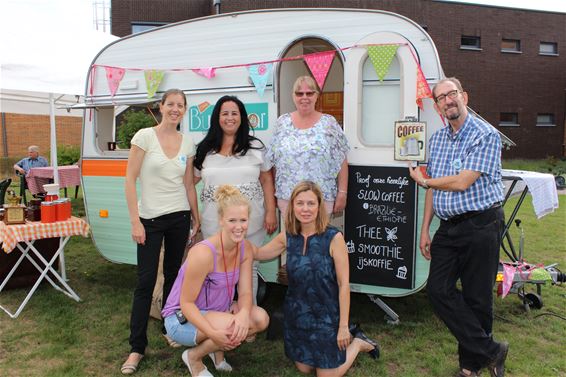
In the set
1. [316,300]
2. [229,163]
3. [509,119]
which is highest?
[509,119]

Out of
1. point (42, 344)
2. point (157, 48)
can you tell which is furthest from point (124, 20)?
point (42, 344)

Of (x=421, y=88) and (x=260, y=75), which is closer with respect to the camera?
(x=421, y=88)

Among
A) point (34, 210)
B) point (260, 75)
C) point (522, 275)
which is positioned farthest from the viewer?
point (34, 210)

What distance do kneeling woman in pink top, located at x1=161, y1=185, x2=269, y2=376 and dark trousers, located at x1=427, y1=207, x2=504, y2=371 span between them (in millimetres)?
1118

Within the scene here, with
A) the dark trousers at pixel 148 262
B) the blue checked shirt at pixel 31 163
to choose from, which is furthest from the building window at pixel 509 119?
the dark trousers at pixel 148 262

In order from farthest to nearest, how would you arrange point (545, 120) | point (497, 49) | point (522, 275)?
point (545, 120) < point (497, 49) < point (522, 275)

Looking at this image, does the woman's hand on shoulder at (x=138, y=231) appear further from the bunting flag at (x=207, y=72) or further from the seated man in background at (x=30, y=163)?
the seated man in background at (x=30, y=163)

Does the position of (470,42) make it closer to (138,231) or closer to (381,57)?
(381,57)

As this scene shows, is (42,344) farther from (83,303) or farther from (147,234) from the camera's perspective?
(147,234)

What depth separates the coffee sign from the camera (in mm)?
3436

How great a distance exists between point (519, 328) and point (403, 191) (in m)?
1.54

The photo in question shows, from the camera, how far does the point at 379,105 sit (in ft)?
12.0

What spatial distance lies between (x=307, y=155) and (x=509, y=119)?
1908 cm

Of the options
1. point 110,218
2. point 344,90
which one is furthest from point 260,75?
point 110,218
